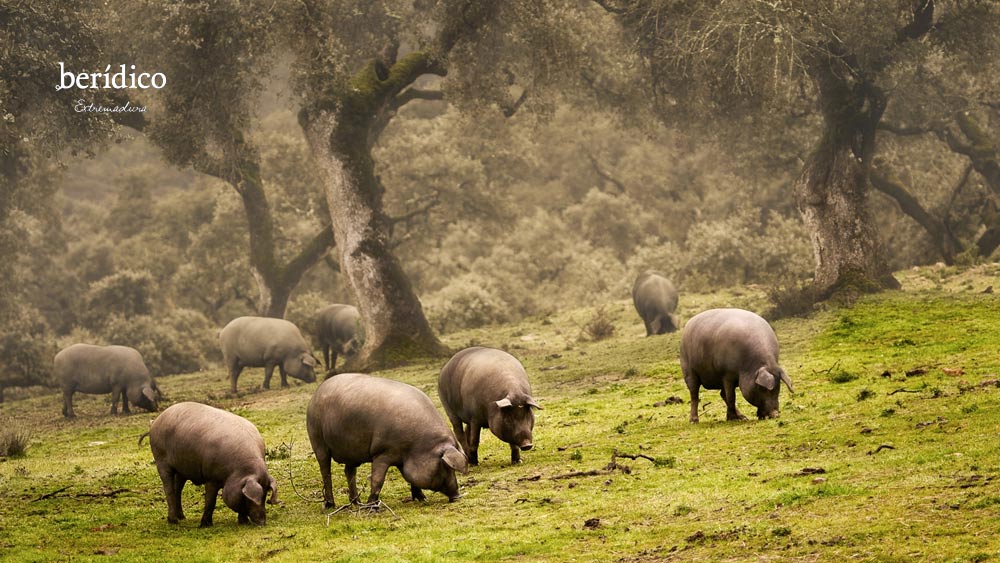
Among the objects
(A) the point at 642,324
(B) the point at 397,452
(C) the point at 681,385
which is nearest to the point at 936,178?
(A) the point at 642,324

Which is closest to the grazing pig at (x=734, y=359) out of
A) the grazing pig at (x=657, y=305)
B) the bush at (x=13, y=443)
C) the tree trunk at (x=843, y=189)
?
the bush at (x=13, y=443)

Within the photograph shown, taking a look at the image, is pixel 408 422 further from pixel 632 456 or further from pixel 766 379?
pixel 766 379

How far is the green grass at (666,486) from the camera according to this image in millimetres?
10844

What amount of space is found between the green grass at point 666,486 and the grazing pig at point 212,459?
1.05ft

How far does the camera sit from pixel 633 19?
124ft

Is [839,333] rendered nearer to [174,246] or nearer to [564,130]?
[174,246]

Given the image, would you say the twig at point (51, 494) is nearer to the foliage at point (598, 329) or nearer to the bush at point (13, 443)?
the bush at point (13, 443)

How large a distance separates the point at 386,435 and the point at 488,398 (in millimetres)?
2635

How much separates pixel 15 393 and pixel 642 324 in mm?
24084

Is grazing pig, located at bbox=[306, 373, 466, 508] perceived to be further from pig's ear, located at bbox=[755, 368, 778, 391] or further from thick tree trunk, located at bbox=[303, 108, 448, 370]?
thick tree trunk, located at bbox=[303, 108, 448, 370]

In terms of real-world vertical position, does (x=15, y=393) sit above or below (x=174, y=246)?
below

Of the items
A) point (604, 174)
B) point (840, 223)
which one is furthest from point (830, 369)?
point (604, 174)

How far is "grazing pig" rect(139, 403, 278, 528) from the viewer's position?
45.5 feet

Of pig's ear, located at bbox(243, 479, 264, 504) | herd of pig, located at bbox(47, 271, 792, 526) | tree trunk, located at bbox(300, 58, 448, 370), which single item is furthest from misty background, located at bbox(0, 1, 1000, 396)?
pig's ear, located at bbox(243, 479, 264, 504)
